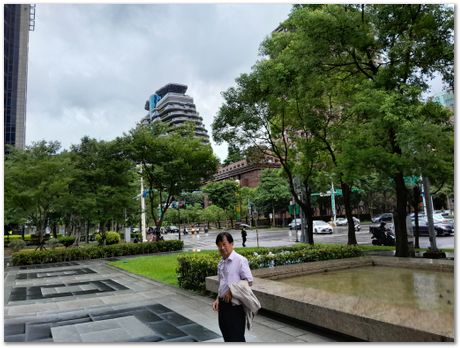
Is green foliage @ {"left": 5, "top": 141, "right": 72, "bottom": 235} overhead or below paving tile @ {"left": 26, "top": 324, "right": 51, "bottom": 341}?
overhead

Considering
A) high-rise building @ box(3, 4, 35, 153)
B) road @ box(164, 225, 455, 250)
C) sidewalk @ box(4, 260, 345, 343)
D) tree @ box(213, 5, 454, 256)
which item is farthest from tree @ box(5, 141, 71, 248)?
tree @ box(213, 5, 454, 256)

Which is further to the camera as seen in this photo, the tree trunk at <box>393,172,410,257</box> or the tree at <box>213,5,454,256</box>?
the tree trunk at <box>393,172,410,257</box>

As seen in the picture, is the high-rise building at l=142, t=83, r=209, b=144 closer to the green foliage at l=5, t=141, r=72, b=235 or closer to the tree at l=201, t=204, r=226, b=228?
the tree at l=201, t=204, r=226, b=228

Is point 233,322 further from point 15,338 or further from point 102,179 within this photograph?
point 102,179

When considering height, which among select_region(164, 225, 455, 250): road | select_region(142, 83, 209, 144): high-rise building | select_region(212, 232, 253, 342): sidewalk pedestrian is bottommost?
select_region(164, 225, 455, 250): road

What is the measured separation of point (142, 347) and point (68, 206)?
1877cm

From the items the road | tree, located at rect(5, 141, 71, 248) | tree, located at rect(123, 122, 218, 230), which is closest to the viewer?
tree, located at rect(5, 141, 71, 248)

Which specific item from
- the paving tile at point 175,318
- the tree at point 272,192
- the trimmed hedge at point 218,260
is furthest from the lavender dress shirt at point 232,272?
the tree at point 272,192

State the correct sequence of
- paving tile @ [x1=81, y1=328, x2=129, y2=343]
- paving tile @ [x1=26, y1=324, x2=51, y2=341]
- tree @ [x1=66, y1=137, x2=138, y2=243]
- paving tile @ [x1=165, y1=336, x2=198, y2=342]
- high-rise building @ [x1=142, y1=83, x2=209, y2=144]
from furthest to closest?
1. high-rise building @ [x1=142, y1=83, x2=209, y2=144]
2. tree @ [x1=66, y1=137, x2=138, y2=243]
3. paving tile @ [x1=26, y1=324, x2=51, y2=341]
4. paving tile @ [x1=81, y1=328, x2=129, y2=343]
5. paving tile @ [x1=165, y1=336, x2=198, y2=342]

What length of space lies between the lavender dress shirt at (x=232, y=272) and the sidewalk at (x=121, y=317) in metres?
1.90

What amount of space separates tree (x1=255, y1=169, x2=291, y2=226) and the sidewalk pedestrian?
53.5 metres

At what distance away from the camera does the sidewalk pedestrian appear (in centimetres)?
389

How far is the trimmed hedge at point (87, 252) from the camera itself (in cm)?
1995

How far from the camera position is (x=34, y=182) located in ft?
66.5
